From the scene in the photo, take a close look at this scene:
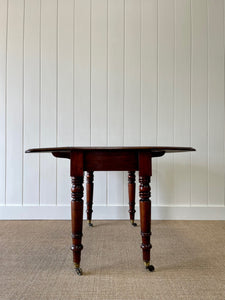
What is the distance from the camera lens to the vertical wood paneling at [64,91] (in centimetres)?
225

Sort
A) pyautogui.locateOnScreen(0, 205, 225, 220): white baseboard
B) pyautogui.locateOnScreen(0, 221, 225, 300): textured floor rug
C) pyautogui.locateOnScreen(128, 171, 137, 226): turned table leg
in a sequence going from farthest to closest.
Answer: pyautogui.locateOnScreen(0, 205, 225, 220): white baseboard < pyautogui.locateOnScreen(128, 171, 137, 226): turned table leg < pyautogui.locateOnScreen(0, 221, 225, 300): textured floor rug

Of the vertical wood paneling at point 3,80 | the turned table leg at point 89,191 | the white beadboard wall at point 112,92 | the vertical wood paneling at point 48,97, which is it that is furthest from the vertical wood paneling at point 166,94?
the vertical wood paneling at point 3,80

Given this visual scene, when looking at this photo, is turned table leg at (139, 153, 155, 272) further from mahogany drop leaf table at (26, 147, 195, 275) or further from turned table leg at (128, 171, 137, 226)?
turned table leg at (128, 171, 137, 226)

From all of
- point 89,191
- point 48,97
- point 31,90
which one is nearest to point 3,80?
point 31,90

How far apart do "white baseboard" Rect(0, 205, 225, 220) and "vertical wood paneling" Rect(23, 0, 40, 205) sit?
152 mm

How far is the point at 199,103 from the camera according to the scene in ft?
7.40

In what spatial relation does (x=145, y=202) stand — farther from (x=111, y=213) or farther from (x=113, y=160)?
(x=111, y=213)

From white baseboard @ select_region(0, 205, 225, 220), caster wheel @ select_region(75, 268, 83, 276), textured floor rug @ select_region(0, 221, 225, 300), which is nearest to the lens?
textured floor rug @ select_region(0, 221, 225, 300)

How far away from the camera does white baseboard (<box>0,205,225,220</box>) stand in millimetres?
2215

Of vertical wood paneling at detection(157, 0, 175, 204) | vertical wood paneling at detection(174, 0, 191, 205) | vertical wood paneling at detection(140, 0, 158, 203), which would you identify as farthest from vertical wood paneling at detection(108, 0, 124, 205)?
vertical wood paneling at detection(174, 0, 191, 205)

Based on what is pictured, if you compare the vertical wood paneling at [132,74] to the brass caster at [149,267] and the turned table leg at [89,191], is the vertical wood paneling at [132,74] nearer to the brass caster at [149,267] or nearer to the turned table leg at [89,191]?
the turned table leg at [89,191]

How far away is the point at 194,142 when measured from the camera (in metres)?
2.25

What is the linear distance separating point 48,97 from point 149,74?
0.89 m

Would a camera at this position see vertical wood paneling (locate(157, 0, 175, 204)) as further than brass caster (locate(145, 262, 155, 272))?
Yes
